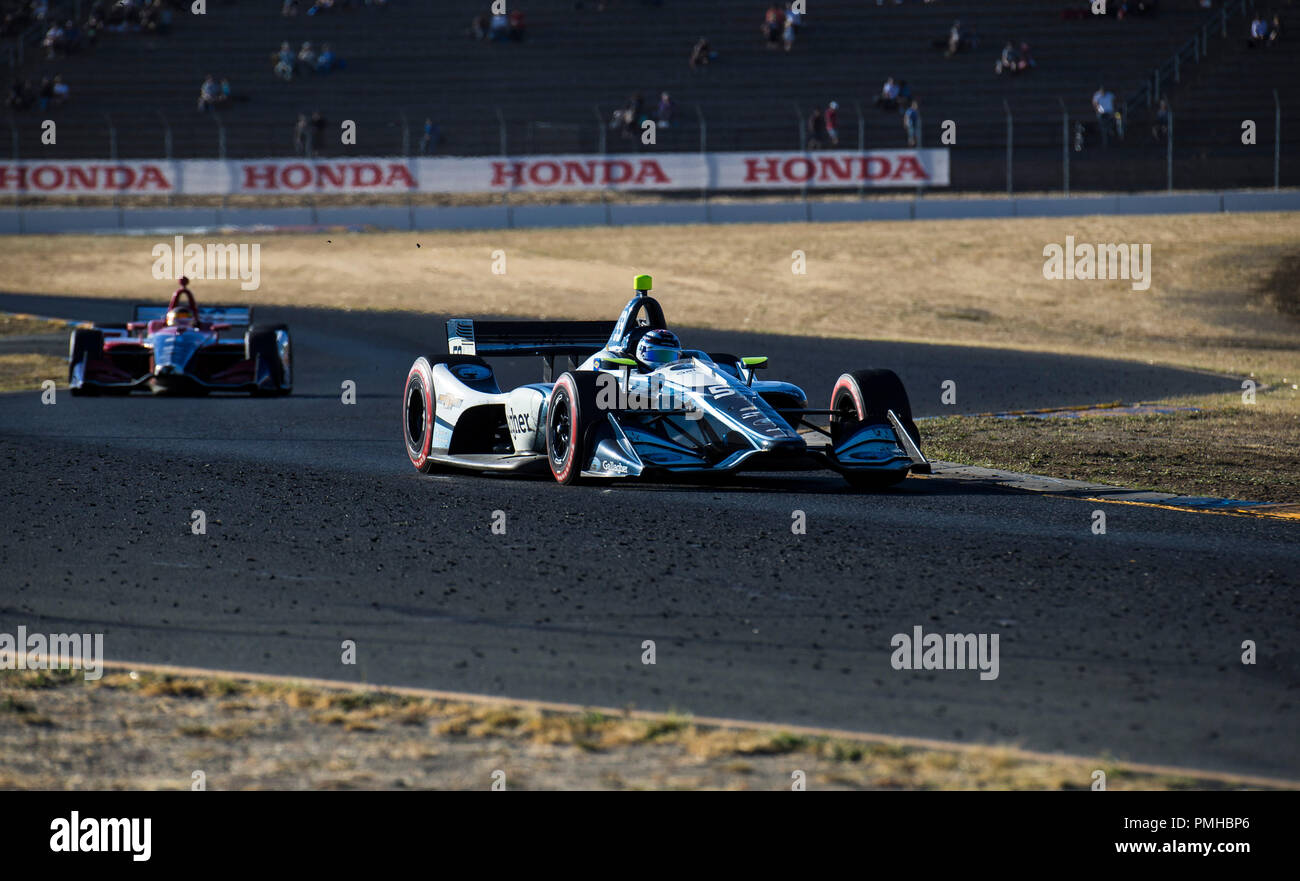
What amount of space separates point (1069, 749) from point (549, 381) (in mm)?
7233

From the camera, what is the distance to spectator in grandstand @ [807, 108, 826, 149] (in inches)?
1531

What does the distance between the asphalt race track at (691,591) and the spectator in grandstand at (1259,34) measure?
34705mm

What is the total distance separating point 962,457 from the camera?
40.5ft

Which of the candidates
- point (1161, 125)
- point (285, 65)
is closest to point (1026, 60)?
point (1161, 125)

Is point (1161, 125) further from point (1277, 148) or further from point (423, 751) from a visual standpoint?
point (423, 751)

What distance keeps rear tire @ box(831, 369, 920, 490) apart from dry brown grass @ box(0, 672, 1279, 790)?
518 centimetres

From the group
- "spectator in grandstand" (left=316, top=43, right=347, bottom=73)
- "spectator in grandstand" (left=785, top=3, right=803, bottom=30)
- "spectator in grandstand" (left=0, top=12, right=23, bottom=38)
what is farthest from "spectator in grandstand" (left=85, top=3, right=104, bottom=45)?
"spectator in grandstand" (left=785, top=3, right=803, bottom=30)

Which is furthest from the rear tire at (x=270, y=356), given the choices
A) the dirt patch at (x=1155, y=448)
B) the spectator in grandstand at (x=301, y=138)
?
the spectator in grandstand at (x=301, y=138)

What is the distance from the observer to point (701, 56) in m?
42.8

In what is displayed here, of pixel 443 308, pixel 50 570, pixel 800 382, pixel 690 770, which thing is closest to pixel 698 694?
pixel 690 770

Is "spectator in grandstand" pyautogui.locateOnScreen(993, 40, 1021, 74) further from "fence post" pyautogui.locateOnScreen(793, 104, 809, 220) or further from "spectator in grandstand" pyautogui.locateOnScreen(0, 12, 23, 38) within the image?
"spectator in grandstand" pyautogui.locateOnScreen(0, 12, 23, 38)

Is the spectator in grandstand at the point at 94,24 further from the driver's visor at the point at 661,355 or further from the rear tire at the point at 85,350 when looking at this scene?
the driver's visor at the point at 661,355

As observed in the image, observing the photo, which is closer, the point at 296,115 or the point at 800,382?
the point at 800,382
